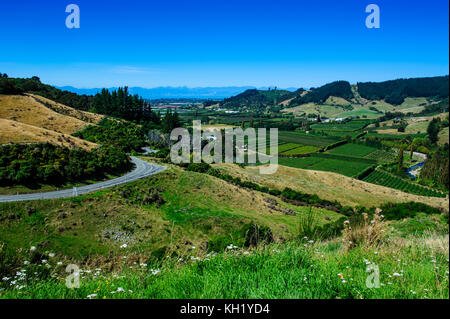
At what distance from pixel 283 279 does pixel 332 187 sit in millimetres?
62550

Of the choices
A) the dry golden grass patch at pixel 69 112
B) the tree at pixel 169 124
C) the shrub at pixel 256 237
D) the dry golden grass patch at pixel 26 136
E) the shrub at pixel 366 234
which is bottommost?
the shrub at pixel 256 237

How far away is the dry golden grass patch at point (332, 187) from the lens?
176 feet

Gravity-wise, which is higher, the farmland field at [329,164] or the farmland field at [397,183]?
the farmland field at [329,164]

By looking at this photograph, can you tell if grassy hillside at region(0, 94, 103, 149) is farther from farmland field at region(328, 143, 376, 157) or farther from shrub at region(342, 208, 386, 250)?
farmland field at region(328, 143, 376, 157)

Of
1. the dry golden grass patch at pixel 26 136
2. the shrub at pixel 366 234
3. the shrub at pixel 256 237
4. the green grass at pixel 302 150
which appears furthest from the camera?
the green grass at pixel 302 150

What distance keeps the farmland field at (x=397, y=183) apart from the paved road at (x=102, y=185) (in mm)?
65691

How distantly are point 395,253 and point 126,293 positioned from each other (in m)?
4.09

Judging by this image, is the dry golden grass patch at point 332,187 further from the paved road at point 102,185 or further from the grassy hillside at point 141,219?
the grassy hillside at point 141,219

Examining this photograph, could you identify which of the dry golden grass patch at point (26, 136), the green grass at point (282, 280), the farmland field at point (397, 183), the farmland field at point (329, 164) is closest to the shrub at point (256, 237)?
the green grass at point (282, 280)

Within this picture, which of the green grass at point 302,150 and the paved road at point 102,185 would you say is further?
the green grass at point 302,150

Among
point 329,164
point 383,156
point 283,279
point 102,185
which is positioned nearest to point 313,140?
point 383,156
